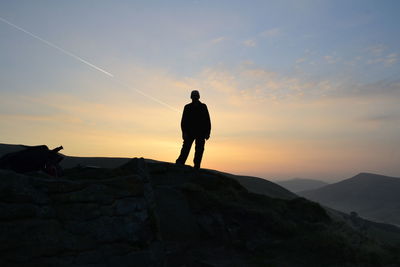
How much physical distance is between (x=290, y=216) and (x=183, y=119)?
4227 millimetres

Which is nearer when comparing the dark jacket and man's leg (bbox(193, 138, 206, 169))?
the dark jacket

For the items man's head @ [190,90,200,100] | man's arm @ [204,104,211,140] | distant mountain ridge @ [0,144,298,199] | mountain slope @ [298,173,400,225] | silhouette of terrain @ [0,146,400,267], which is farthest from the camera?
mountain slope @ [298,173,400,225]

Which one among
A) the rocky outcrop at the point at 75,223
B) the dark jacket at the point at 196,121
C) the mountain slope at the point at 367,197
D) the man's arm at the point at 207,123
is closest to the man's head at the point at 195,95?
the dark jacket at the point at 196,121

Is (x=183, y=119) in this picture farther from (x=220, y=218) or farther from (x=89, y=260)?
(x=89, y=260)

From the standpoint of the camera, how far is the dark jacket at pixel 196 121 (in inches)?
379

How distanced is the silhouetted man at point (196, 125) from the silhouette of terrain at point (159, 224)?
2.30 ft

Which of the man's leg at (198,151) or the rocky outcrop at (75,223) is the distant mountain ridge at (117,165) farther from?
the rocky outcrop at (75,223)

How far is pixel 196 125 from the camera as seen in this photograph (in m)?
9.62

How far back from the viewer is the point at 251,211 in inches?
320

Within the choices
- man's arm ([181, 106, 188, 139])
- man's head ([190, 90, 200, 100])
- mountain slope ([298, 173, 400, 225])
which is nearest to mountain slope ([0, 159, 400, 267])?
man's arm ([181, 106, 188, 139])

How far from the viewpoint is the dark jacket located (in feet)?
31.6

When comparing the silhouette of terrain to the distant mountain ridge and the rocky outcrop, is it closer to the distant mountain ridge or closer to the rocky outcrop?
the rocky outcrop

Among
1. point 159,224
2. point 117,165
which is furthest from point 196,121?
point 117,165

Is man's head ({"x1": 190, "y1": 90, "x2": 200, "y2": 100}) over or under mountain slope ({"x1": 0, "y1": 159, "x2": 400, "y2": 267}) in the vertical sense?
over
